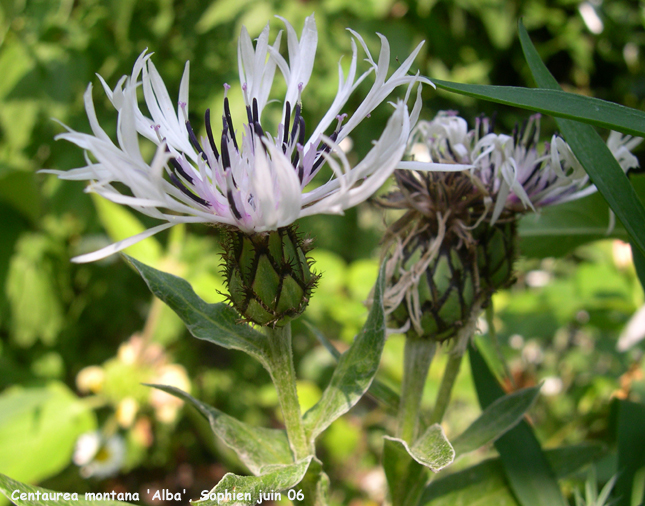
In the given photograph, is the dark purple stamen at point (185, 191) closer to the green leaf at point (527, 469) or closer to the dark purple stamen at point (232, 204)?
the dark purple stamen at point (232, 204)

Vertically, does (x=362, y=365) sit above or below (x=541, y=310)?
above

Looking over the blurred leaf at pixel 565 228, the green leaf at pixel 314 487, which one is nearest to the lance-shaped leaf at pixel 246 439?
the green leaf at pixel 314 487

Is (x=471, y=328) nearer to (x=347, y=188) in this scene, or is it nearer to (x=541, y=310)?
(x=347, y=188)

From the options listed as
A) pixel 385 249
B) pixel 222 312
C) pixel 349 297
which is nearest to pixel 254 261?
pixel 222 312

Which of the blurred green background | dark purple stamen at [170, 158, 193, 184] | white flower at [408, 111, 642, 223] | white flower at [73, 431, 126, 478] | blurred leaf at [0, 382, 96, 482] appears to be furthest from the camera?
white flower at [73, 431, 126, 478]

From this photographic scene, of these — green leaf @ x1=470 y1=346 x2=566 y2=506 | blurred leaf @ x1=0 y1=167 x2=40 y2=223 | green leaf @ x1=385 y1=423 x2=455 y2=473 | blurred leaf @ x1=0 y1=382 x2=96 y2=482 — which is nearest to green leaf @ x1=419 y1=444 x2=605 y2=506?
green leaf @ x1=470 y1=346 x2=566 y2=506

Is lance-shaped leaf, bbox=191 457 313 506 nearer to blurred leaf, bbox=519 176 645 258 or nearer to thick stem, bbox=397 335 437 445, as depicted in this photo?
thick stem, bbox=397 335 437 445
